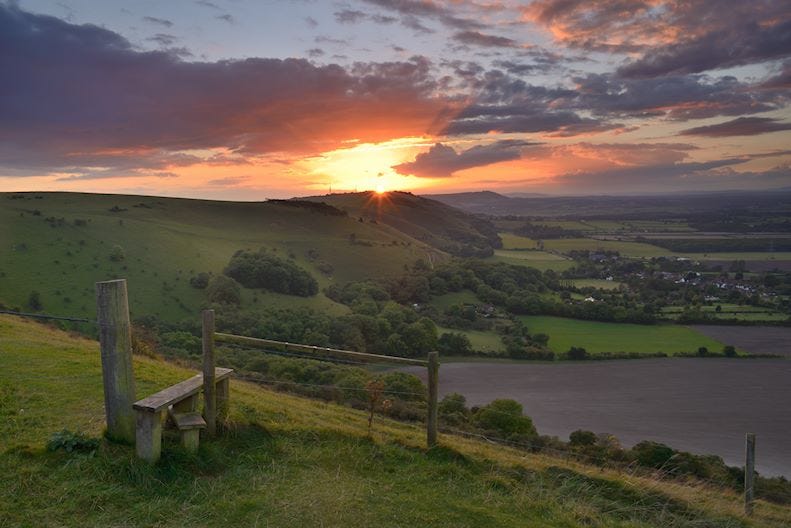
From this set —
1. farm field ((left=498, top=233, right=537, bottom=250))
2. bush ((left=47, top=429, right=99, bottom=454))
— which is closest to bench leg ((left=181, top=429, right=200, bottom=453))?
bush ((left=47, top=429, right=99, bottom=454))

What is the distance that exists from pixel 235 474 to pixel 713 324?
88397 mm

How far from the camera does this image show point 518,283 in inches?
4090

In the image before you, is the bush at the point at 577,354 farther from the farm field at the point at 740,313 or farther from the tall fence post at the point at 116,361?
the tall fence post at the point at 116,361

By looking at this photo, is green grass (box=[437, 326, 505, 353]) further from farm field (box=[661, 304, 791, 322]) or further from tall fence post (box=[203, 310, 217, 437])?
tall fence post (box=[203, 310, 217, 437])

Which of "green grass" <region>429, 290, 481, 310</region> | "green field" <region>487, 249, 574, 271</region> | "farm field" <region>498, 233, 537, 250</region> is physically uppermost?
"farm field" <region>498, 233, 537, 250</region>

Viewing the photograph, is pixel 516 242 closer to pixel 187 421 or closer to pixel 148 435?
pixel 187 421

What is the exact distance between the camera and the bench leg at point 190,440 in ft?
23.6

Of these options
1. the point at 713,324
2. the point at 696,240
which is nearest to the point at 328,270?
the point at 713,324

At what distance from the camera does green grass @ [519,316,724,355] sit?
6625 centimetres

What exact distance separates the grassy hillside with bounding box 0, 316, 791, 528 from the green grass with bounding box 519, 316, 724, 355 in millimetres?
61578

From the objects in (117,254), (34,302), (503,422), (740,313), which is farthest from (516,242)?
(503,422)

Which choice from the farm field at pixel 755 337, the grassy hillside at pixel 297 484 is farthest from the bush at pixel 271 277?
the grassy hillside at pixel 297 484

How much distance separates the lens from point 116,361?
7.17m

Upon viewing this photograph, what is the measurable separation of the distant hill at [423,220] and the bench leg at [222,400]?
133 metres
